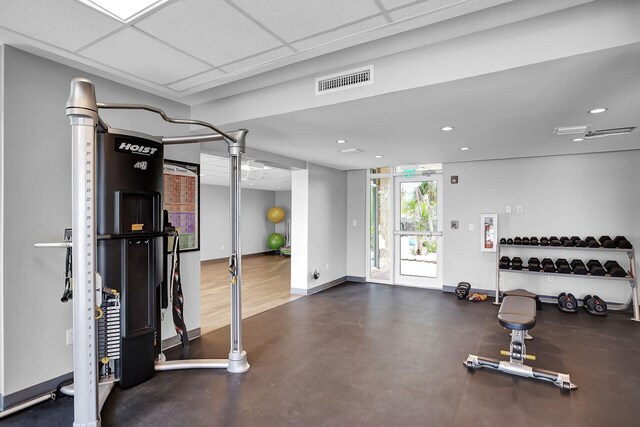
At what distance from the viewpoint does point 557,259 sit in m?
4.95

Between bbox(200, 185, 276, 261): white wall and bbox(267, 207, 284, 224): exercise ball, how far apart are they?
30cm

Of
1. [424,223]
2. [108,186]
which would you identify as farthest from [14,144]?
[424,223]

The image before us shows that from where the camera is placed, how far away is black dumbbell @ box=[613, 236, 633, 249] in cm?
433

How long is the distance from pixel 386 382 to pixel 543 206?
408 centimetres

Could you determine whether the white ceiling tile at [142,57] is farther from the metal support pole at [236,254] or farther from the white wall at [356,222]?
the white wall at [356,222]

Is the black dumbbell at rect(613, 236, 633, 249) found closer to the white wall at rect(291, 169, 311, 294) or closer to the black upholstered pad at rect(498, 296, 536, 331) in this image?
the black upholstered pad at rect(498, 296, 536, 331)

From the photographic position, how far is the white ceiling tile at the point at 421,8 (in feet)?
5.65

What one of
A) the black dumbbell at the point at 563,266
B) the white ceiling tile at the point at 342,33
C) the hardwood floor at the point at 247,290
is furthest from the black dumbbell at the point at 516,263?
the white ceiling tile at the point at 342,33

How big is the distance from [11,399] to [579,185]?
21.8 feet

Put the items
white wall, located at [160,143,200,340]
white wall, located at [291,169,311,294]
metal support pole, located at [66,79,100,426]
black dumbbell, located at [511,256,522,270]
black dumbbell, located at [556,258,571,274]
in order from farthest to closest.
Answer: white wall, located at [291,169,311,294] → black dumbbell, located at [511,256,522,270] → black dumbbell, located at [556,258,571,274] → white wall, located at [160,143,200,340] → metal support pole, located at [66,79,100,426]

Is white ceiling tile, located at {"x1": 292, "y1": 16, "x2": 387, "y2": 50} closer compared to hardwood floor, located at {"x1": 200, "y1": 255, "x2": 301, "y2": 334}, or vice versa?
white ceiling tile, located at {"x1": 292, "y1": 16, "x2": 387, "y2": 50}

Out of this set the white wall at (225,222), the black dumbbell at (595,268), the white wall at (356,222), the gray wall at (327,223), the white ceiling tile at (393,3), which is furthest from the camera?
the white wall at (225,222)

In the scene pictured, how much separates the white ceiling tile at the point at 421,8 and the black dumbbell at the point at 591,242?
170 inches

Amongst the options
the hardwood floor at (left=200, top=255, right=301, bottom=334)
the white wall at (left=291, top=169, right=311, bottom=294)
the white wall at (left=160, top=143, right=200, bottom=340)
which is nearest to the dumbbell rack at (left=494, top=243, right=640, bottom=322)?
the white wall at (left=291, top=169, right=311, bottom=294)
